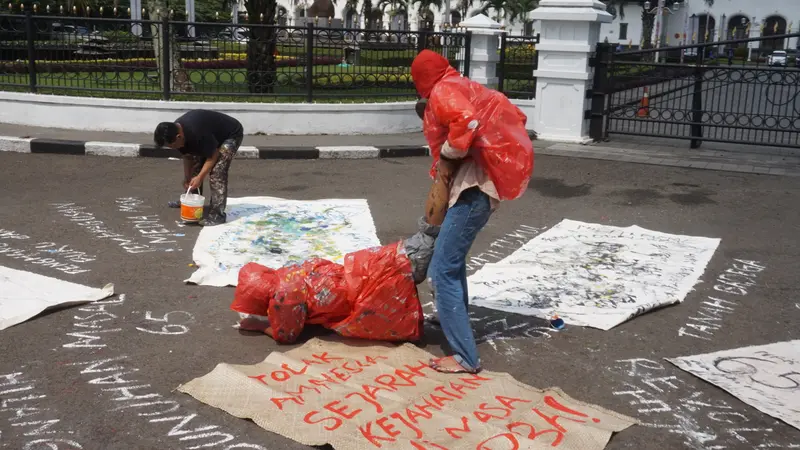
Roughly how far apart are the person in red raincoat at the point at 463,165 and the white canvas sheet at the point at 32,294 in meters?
2.43

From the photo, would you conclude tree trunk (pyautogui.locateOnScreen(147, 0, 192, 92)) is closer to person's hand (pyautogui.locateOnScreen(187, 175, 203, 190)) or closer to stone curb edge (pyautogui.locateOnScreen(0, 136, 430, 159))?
stone curb edge (pyautogui.locateOnScreen(0, 136, 430, 159))

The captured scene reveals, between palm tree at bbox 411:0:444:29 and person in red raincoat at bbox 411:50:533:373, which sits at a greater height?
palm tree at bbox 411:0:444:29

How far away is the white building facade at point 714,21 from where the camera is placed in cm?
6444

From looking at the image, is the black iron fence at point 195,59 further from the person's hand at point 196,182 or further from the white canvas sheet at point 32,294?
the white canvas sheet at point 32,294

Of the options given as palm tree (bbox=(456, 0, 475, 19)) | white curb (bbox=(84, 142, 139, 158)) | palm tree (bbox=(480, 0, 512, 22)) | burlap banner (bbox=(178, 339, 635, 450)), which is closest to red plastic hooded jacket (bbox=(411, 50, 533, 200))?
burlap banner (bbox=(178, 339, 635, 450))

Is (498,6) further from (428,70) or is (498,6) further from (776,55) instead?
(428,70)

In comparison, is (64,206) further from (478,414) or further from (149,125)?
(478,414)

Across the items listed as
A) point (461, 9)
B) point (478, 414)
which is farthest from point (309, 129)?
point (461, 9)

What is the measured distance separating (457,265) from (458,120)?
806 mm

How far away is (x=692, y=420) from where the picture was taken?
3975mm

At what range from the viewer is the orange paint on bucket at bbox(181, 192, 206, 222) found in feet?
24.3

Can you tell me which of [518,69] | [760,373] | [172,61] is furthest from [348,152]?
[760,373]

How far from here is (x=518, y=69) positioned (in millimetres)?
15805

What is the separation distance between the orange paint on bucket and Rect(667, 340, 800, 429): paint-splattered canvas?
443 centimetres
